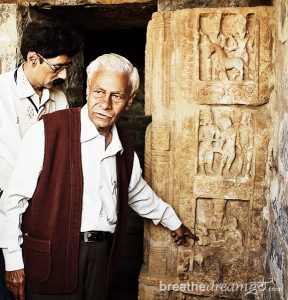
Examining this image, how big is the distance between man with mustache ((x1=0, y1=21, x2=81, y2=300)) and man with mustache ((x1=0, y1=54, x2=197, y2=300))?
0.28m

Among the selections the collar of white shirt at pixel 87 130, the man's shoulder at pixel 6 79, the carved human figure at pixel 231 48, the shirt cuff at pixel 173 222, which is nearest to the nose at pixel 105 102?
the collar of white shirt at pixel 87 130

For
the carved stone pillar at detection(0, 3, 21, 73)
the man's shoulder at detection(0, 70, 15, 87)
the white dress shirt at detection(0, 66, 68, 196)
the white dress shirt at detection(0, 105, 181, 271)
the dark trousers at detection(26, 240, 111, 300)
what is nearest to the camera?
the white dress shirt at detection(0, 105, 181, 271)

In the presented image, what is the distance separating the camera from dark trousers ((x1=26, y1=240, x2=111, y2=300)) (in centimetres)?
194

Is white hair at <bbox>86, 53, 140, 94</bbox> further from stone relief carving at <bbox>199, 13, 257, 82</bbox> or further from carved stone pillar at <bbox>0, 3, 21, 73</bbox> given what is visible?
carved stone pillar at <bbox>0, 3, 21, 73</bbox>

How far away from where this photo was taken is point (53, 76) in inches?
88.2

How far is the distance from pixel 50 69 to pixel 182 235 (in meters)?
1.19

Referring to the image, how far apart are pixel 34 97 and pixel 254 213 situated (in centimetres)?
140

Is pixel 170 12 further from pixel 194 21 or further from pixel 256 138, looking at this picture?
pixel 256 138

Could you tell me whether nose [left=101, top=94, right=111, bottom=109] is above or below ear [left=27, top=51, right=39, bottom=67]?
below

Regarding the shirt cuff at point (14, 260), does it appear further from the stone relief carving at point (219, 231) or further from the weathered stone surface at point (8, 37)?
the weathered stone surface at point (8, 37)

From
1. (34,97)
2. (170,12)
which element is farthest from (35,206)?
(170,12)

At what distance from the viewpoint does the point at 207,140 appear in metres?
2.38

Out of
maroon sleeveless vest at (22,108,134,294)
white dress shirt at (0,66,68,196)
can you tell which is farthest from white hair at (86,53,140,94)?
white dress shirt at (0,66,68,196)

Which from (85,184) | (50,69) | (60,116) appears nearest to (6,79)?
(50,69)
